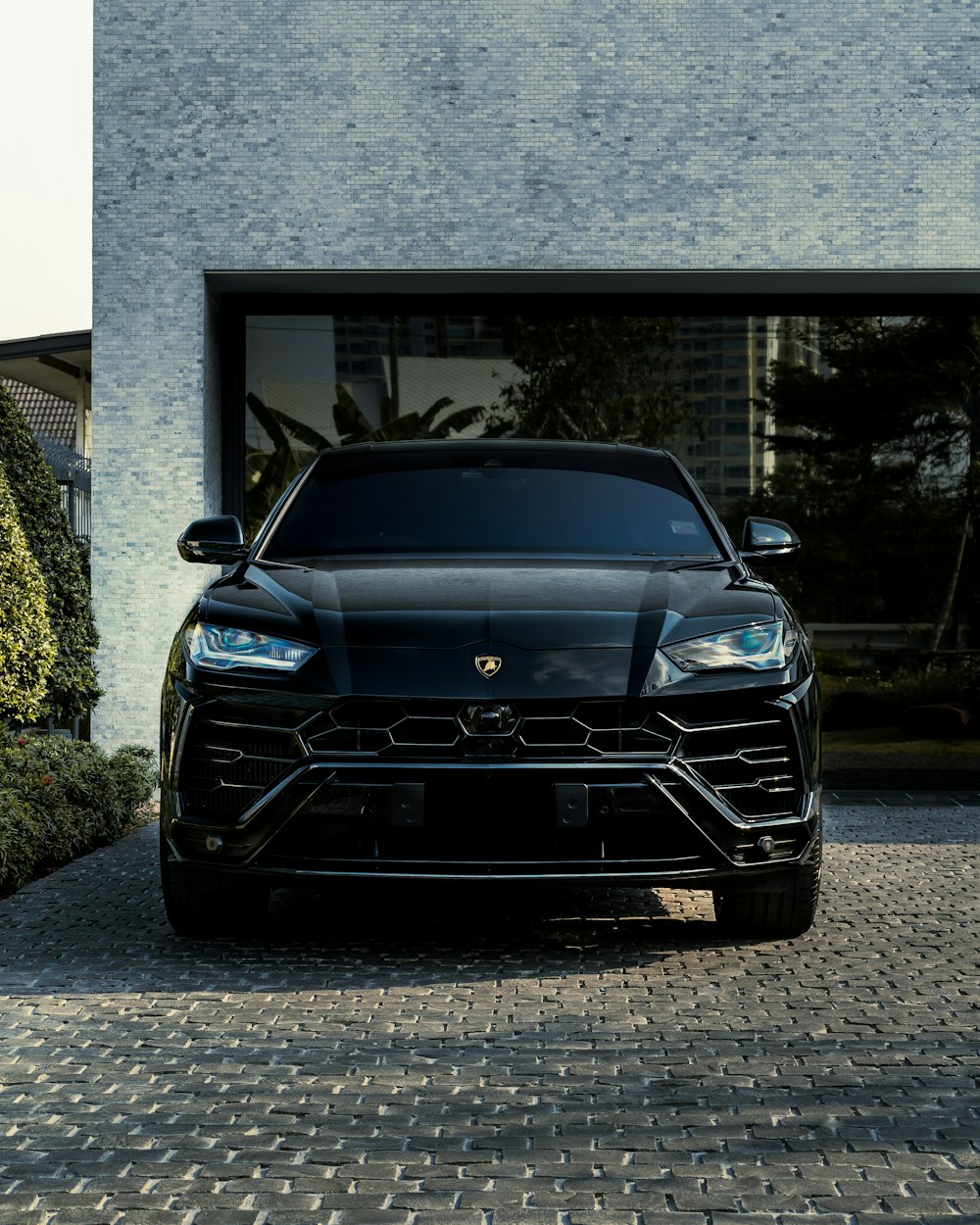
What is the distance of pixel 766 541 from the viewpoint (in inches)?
243

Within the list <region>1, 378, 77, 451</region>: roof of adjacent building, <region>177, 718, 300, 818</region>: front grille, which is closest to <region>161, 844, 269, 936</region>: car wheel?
<region>177, 718, 300, 818</region>: front grille

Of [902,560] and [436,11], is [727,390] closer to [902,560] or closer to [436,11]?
[902,560]

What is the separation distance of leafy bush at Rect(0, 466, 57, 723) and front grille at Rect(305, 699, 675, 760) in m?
4.84

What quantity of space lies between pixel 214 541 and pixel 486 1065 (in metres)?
2.84

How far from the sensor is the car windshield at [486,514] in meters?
6.03

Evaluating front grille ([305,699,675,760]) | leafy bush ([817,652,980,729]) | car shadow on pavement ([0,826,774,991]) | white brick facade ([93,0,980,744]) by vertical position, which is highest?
white brick facade ([93,0,980,744])

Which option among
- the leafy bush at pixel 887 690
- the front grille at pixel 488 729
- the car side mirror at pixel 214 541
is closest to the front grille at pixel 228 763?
the front grille at pixel 488 729

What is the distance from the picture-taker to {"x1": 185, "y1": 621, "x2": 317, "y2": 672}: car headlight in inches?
194

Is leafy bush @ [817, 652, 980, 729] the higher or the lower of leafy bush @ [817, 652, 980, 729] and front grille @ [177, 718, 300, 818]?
the lower

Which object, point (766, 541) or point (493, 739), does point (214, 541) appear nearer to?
point (493, 739)

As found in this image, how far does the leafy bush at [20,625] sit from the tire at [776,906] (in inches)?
203

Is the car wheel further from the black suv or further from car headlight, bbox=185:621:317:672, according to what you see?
car headlight, bbox=185:621:317:672

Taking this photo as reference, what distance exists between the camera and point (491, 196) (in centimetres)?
1120

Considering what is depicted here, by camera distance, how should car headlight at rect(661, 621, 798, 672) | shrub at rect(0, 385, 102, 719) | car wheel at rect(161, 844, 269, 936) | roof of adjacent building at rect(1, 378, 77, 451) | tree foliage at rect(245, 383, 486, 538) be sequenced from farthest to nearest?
roof of adjacent building at rect(1, 378, 77, 451) < tree foliage at rect(245, 383, 486, 538) < shrub at rect(0, 385, 102, 719) < car wheel at rect(161, 844, 269, 936) < car headlight at rect(661, 621, 798, 672)
